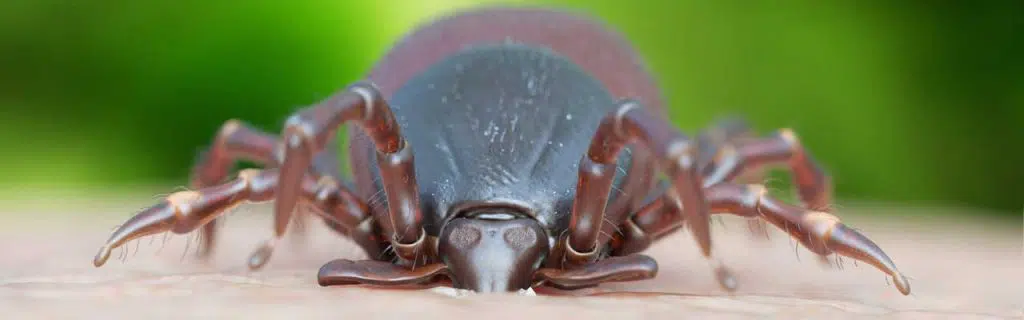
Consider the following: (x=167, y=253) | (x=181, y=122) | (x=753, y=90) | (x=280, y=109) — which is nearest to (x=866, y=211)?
(x=753, y=90)

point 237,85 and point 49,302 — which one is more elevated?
point 237,85

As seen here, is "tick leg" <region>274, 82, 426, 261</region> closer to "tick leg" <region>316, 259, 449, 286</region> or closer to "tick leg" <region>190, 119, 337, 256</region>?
"tick leg" <region>316, 259, 449, 286</region>

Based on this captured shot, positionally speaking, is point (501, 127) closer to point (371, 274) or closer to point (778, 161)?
point (371, 274)

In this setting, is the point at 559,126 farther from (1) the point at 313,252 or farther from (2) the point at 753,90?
(2) the point at 753,90

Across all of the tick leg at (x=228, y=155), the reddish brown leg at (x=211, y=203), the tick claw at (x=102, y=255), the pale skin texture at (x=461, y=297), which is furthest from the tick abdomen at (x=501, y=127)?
the tick claw at (x=102, y=255)

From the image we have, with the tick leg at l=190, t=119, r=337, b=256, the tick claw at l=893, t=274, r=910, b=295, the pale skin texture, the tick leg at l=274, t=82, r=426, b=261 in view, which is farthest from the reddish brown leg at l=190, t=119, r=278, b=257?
the tick claw at l=893, t=274, r=910, b=295

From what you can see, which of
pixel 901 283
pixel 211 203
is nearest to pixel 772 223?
pixel 901 283

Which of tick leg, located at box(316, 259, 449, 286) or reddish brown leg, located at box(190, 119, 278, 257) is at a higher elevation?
reddish brown leg, located at box(190, 119, 278, 257)
